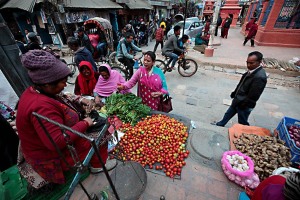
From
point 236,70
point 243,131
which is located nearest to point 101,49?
point 236,70

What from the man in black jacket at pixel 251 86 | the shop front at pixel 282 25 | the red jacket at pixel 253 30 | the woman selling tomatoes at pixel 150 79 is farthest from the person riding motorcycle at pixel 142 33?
the man in black jacket at pixel 251 86

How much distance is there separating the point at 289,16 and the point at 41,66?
1491cm

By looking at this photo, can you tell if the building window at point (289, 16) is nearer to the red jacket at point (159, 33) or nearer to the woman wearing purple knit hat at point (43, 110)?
the red jacket at point (159, 33)

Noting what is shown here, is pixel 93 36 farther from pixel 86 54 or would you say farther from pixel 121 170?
pixel 121 170

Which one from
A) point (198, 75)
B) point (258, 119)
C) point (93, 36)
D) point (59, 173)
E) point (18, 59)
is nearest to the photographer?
point (59, 173)

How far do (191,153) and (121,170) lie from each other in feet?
3.97

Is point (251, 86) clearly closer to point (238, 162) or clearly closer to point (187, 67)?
point (238, 162)

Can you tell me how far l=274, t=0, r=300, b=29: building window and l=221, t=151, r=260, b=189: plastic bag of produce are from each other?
13.1 metres

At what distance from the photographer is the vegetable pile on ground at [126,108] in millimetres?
2957

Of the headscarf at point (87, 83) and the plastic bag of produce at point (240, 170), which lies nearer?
the plastic bag of produce at point (240, 170)

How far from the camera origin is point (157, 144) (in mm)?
2615

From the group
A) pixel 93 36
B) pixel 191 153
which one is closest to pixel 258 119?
pixel 191 153

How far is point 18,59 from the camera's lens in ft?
7.09

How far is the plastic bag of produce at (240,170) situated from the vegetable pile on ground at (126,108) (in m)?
1.70
